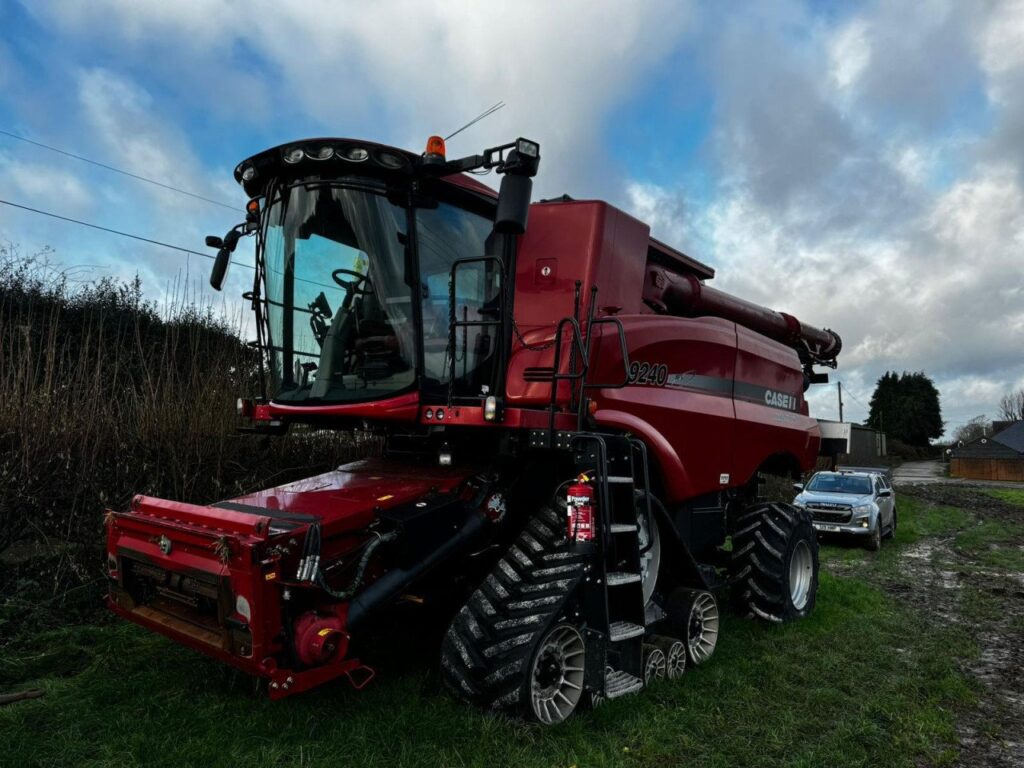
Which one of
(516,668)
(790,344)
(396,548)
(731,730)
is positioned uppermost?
(790,344)

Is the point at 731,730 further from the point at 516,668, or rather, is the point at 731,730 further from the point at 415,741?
the point at 415,741

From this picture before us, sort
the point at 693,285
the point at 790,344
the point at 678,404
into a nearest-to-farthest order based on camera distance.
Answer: the point at 678,404 → the point at 693,285 → the point at 790,344

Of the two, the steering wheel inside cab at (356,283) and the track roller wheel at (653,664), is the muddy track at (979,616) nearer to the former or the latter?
the track roller wheel at (653,664)

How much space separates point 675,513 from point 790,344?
13.2 feet

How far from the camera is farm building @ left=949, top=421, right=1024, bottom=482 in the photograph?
1833 inches

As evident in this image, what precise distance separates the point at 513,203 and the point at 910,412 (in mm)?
77610

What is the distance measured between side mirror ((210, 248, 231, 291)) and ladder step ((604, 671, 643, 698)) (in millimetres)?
3876

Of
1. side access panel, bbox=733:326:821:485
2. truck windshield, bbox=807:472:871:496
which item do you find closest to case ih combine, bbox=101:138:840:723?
side access panel, bbox=733:326:821:485

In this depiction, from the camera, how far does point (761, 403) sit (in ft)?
23.9

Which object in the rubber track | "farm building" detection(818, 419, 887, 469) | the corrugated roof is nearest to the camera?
the rubber track

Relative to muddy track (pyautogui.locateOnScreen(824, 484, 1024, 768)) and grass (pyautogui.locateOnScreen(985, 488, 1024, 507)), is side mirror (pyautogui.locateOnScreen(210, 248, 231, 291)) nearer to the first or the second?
muddy track (pyautogui.locateOnScreen(824, 484, 1024, 768))

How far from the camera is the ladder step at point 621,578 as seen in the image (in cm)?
457

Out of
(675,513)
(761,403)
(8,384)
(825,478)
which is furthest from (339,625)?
(825,478)

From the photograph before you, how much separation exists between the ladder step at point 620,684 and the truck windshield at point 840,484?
1209 cm
